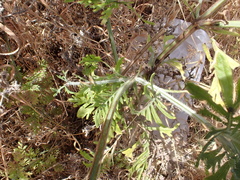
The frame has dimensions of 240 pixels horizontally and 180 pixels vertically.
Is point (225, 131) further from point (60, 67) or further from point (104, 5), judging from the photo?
point (60, 67)

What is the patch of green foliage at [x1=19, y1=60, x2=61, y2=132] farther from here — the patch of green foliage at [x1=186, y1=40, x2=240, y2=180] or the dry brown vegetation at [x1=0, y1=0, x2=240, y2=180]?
the patch of green foliage at [x1=186, y1=40, x2=240, y2=180]

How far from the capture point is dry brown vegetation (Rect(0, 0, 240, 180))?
131 cm

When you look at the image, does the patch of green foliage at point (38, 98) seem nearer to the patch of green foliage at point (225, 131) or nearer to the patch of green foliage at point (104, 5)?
the patch of green foliage at point (104, 5)

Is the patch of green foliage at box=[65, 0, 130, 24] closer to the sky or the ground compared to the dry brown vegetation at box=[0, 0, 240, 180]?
closer to the sky

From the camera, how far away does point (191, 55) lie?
147 cm

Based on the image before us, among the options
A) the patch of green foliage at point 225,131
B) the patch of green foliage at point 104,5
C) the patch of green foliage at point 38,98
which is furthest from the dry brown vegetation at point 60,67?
the patch of green foliage at point 225,131

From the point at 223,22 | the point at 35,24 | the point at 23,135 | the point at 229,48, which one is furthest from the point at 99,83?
the point at 229,48

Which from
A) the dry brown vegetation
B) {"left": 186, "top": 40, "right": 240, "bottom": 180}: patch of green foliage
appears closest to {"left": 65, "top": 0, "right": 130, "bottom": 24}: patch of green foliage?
the dry brown vegetation

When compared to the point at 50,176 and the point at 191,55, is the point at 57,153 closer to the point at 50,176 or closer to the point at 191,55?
the point at 50,176

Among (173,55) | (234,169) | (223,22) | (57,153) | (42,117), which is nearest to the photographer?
(234,169)

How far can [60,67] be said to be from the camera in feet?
4.55

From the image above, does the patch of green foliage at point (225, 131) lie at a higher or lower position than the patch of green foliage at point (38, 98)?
higher

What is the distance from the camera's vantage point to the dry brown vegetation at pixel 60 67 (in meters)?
1.31

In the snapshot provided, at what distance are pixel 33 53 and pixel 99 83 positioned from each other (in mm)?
700
